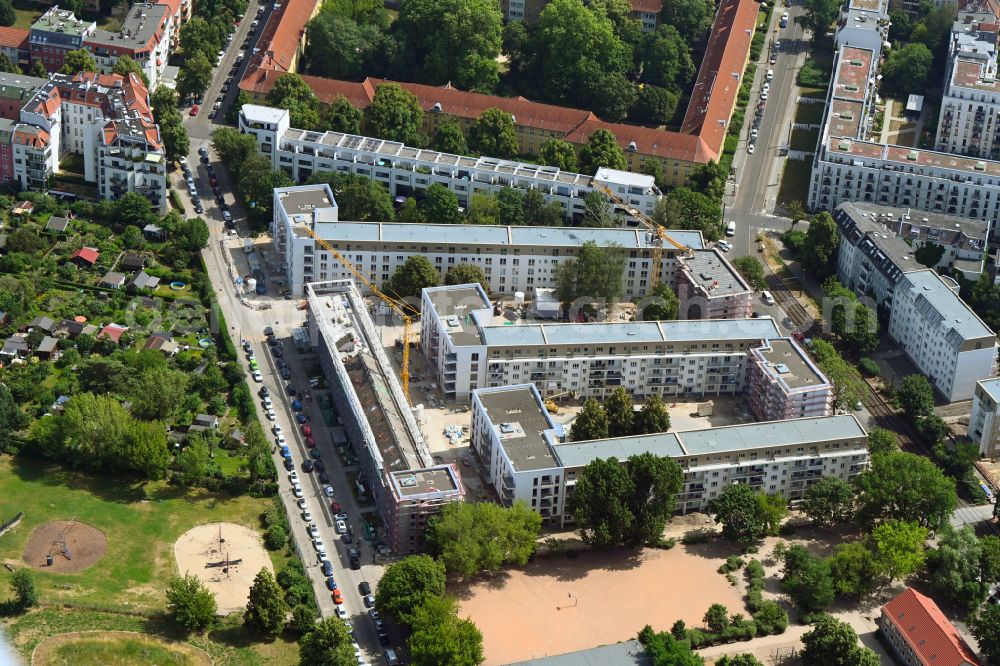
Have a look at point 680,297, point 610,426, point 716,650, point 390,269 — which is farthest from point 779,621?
point 390,269

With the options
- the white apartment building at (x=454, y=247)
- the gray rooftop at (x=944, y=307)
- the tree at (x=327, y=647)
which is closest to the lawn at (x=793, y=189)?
the white apartment building at (x=454, y=247)

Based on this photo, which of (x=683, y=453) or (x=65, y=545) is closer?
(x=65, y=545)

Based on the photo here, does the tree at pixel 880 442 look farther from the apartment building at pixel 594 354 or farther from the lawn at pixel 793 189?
the lawn at pixel 793 189

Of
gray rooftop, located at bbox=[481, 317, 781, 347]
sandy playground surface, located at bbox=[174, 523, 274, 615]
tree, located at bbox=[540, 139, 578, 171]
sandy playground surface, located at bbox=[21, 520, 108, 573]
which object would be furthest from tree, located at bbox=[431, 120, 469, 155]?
sandy playground surface, located at bbox=[21, 520, 108, 573]

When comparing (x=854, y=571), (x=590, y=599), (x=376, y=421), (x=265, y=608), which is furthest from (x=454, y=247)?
(x=854, y=571)

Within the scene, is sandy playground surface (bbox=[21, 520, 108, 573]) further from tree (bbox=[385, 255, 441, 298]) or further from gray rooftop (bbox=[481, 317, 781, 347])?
tree (bbox=[385, 255, 441, 298])

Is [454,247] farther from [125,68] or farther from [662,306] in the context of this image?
[125,68]
